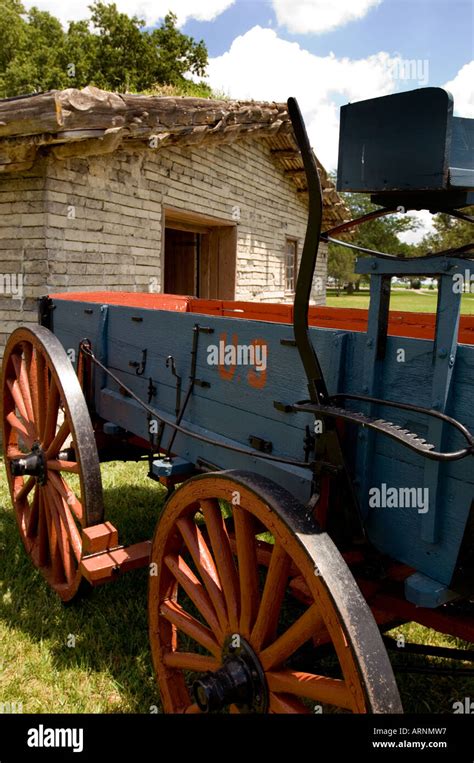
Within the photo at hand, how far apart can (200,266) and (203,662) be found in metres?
8.70

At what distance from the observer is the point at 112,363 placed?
10.4ft

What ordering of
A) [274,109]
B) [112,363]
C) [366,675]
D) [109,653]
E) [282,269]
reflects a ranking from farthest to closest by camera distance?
[282,269] < [274,109] < [112,363] < [109,653] < [366,675]

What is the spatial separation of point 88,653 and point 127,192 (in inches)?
209

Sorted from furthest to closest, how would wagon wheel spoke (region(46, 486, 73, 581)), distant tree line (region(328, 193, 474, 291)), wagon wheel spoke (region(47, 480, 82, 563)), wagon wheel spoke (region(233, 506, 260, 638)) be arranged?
distant tree line (region(328, 193, 474, 291)) → wagon wheel spoke (region(46, 486, 73, 581)) → wagon wheel spoke (region(47, 480, 82, 563)) → wagon wheel spoke (region(233, 506, 260, 638))

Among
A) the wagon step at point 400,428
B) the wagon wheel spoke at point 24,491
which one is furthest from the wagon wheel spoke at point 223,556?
the wagon wheel spoke at point 24,491

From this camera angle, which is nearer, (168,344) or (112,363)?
(168,344)

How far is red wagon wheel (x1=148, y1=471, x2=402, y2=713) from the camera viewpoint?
1478 millimetres

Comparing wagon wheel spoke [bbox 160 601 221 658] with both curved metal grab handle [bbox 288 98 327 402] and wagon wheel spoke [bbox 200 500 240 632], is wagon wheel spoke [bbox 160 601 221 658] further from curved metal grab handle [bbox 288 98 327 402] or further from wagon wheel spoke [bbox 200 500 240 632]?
curved metal grab handle [bbox 288 98 327 402]

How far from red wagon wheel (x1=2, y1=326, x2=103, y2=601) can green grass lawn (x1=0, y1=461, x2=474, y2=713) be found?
0.51ft

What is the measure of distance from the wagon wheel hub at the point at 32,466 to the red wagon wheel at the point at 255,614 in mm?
1297

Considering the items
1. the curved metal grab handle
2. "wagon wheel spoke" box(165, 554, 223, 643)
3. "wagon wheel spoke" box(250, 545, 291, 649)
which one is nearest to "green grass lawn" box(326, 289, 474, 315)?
"wagon wheel spoke" box(165, 554, 223, 643)

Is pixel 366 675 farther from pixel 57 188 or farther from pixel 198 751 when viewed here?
pixel 57 188

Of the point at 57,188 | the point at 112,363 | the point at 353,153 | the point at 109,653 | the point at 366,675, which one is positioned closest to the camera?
the point at 366,675

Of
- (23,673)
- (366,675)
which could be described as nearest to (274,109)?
(23,673)
